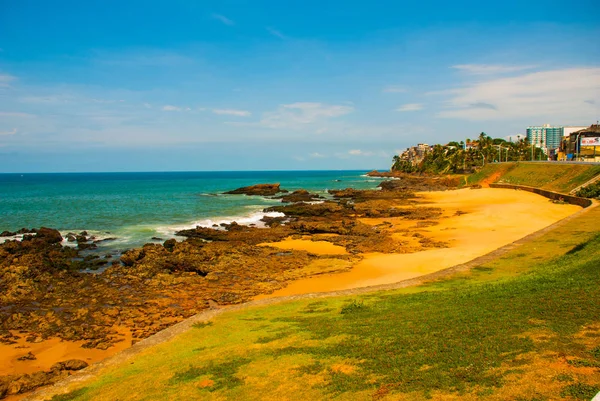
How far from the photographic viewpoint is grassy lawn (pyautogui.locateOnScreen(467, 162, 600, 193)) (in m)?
45.9

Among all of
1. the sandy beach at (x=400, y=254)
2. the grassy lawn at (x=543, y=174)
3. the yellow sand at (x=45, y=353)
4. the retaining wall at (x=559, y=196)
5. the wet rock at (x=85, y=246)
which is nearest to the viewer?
the yellow sand at (x=45, y=353)

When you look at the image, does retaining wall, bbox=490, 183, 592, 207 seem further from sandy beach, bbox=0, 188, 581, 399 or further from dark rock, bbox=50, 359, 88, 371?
dark rock, bbox=50, 359, 88, 371

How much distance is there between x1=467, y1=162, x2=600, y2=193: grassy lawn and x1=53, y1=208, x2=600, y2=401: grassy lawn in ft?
126

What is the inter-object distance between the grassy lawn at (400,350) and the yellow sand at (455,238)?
629cm

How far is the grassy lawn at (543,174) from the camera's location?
45856 mm

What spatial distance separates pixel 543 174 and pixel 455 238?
124ft

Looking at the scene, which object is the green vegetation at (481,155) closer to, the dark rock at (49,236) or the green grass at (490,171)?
the green grass at (490,171)

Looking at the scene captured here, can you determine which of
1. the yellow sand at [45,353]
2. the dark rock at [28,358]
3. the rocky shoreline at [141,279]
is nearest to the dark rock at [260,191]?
the rocky shoreline at [141,279]

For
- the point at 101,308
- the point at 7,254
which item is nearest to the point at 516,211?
the point at 101,308

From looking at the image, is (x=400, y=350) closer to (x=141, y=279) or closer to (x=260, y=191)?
(x=141, y=279)

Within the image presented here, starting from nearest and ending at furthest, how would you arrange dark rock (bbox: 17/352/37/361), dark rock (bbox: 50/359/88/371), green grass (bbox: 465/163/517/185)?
dark rock (bbox: 50/359/88/371) → dark rock (bbox: 17/352/37/361) → green grass (bbox: 465/163/517/185)

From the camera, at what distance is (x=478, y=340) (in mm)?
8461

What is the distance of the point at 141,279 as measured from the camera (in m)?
21.5

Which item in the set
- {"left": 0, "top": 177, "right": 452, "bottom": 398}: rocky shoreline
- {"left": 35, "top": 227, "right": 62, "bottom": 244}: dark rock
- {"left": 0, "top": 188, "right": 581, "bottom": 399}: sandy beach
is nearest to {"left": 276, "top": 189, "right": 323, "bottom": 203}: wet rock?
{"left": 0, "top": 188, "right": 581, "bottom": 399}: sandy beach
